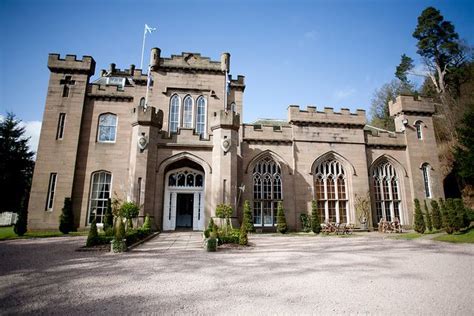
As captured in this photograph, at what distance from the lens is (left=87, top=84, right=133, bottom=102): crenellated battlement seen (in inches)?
750

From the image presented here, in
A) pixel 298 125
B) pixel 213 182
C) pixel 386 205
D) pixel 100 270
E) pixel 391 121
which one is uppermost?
pixel 391 121

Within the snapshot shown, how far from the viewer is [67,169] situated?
1736 centimetres

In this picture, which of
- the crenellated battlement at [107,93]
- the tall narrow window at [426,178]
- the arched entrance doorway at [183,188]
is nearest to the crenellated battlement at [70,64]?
the crenellated battlement at [107,93]

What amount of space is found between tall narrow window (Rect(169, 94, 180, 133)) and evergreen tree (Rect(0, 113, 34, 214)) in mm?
17973

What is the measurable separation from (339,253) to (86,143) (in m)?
18.0

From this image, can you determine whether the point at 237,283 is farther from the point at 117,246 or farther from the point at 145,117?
the point at 145,117

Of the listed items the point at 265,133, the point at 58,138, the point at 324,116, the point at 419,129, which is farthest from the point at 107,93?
the point at 419,129

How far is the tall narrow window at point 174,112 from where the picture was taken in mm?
19422

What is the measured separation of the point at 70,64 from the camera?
1888 centimetres

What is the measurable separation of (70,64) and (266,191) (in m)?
17.7

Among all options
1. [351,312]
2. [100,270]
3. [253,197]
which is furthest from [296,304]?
[253,197]

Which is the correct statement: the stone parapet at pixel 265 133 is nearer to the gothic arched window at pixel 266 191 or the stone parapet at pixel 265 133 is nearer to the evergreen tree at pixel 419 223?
the gothic arched window at pixel 266 191

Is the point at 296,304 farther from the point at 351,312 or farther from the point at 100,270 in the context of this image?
the point at 100,270

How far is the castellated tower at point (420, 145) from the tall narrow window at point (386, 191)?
50.4 inches
